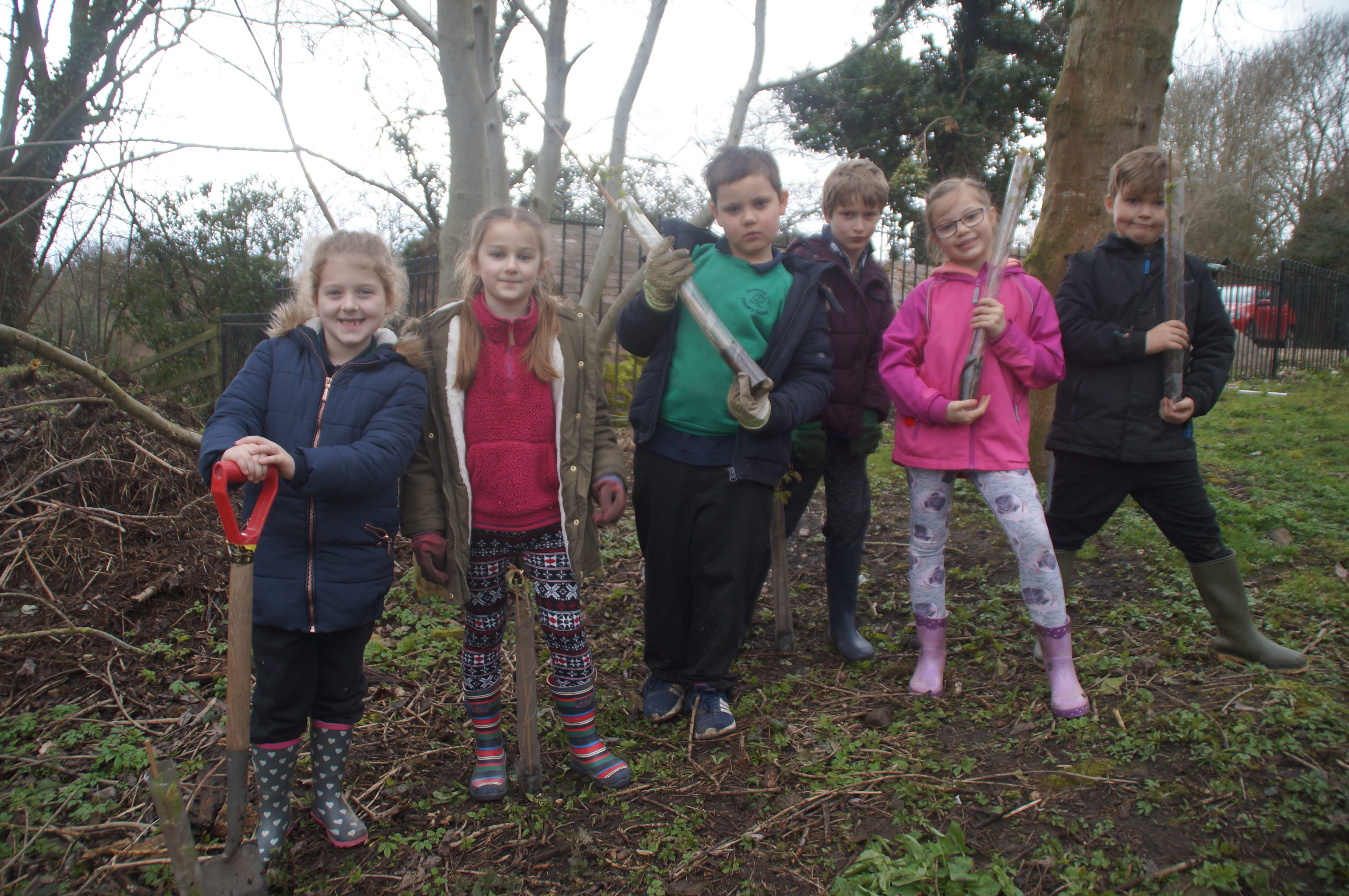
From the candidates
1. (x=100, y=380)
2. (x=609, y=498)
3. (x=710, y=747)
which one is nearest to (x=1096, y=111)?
(x=609, y=498)

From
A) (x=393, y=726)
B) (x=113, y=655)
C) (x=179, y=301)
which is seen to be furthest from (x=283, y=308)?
(x=179, y=301)

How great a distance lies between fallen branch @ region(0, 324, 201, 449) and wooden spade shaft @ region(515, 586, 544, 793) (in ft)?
4.75

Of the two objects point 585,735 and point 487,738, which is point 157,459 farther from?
point 585,735

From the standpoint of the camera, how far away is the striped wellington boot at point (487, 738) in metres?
2.49

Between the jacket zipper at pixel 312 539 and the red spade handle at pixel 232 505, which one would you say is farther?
the jacket zipper at pixel 312 539

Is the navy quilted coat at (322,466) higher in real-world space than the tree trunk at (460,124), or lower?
lower

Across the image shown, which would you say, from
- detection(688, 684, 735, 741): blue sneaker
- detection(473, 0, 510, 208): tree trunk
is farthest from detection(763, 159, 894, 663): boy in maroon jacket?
detection(473, 0, 510, 208): tree trunk

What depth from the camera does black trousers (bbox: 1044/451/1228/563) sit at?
288 cm

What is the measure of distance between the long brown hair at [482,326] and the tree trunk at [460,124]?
2.20 meters

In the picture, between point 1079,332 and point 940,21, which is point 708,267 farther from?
point 940,21

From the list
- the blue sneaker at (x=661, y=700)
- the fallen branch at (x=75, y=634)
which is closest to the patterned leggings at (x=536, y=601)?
the blue sneaker at (x=661, y=700)

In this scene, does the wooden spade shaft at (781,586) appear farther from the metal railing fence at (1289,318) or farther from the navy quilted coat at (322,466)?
the metal railing fence at (1289,318)

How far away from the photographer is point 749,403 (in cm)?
249

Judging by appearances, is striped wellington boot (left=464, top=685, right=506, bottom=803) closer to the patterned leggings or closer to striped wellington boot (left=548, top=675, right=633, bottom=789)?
the patterned leggings
